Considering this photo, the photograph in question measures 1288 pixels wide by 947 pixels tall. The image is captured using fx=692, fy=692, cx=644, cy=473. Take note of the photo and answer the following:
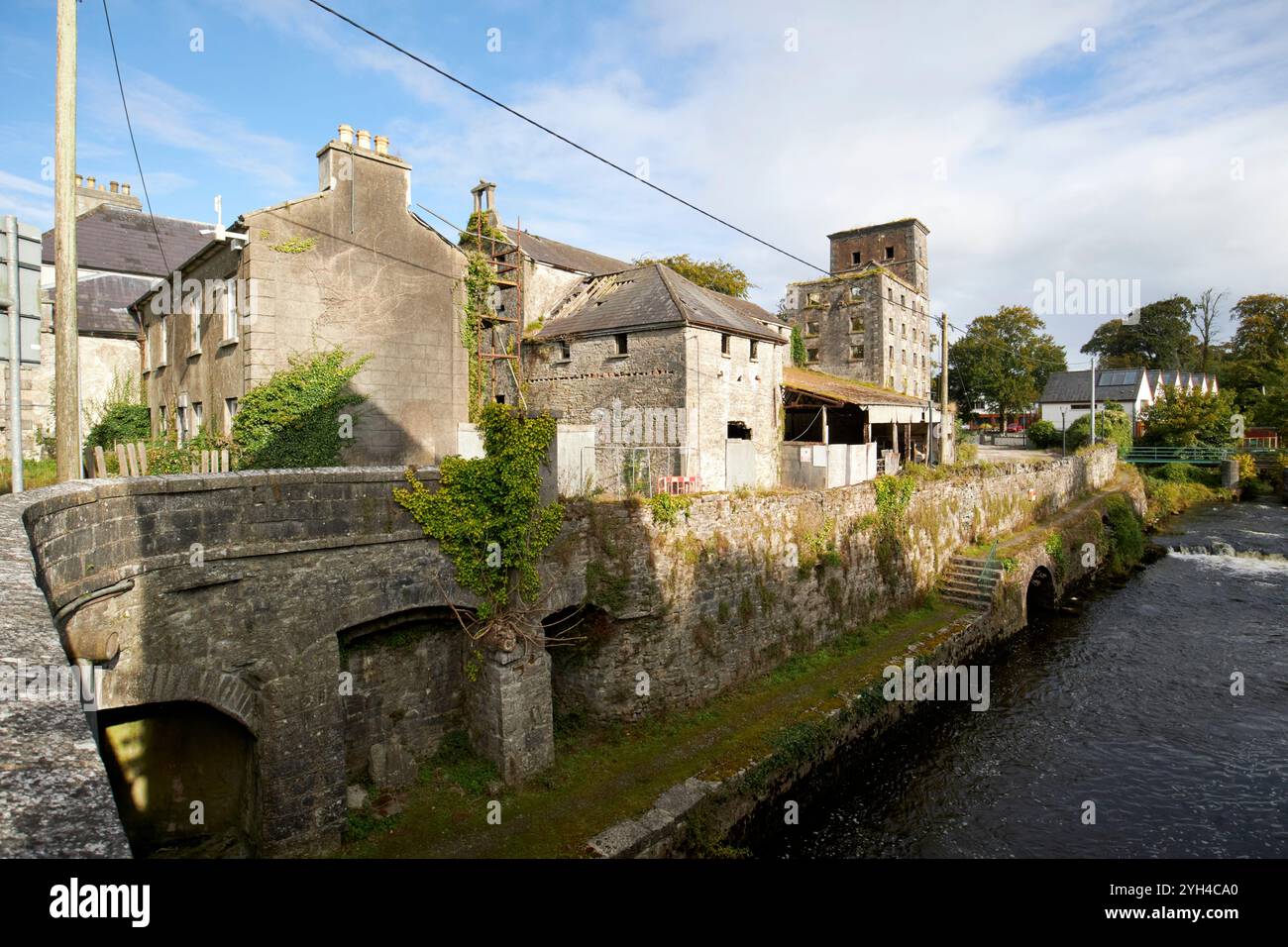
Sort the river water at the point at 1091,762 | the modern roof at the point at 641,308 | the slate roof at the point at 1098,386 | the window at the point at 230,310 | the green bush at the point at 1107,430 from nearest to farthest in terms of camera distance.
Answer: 1. the river water at the point at 1091,762
2. the window at the point at 230,310
3. the modern roof at the point at 641,308
4. the green bush at the point at 1107,430
5. the slate roof at the point at 1098,386

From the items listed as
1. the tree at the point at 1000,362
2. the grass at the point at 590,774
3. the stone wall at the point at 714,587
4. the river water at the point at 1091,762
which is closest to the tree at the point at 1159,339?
the tree at the point at 1000,362

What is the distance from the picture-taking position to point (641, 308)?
67.1 feet

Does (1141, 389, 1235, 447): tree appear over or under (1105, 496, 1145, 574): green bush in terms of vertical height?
over

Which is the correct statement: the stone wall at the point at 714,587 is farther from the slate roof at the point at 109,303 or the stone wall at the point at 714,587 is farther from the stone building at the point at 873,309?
the stone building at the point at 873,309

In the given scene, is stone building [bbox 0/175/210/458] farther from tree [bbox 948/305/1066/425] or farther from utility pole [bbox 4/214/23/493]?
tree [bbox 948/305/1066/425]

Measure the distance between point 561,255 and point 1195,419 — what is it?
51.7m

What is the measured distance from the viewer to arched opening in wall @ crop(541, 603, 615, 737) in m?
12.5

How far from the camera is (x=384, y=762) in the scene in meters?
10.3

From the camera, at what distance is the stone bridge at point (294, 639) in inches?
271

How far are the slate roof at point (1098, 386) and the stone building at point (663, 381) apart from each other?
5442 centimetres

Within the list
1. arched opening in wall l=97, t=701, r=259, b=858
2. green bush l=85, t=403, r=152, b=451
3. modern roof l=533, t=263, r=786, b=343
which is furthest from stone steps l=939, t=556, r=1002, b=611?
green bush l=85, t=403, r=152, b=451

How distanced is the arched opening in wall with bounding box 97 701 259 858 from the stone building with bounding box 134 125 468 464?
299 inches
